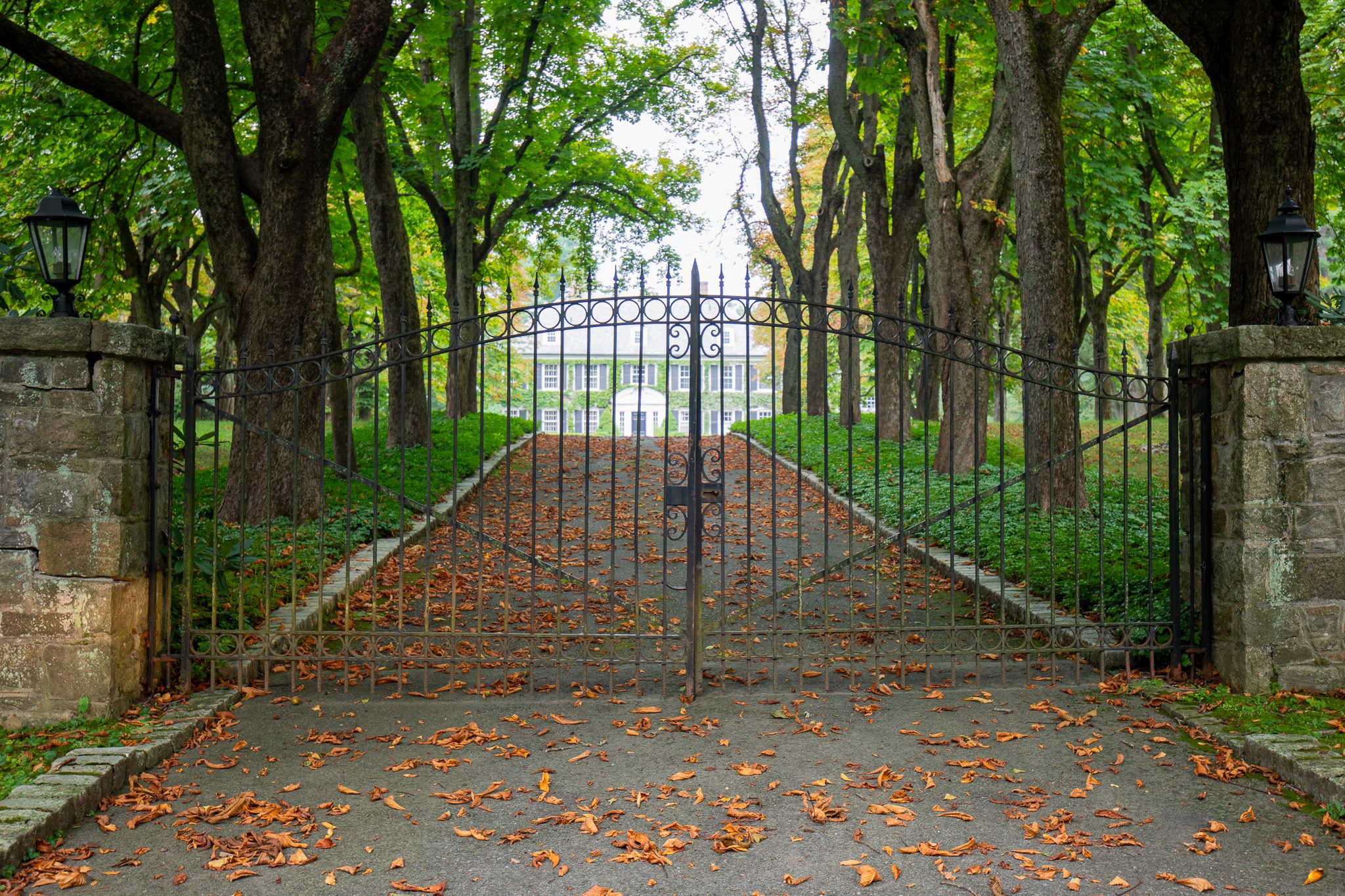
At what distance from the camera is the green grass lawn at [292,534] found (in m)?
6.09

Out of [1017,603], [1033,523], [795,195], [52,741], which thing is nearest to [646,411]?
[795,195]

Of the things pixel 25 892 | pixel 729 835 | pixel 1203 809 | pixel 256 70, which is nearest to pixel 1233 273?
pixel 1203 809

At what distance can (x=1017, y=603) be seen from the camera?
7.57 m

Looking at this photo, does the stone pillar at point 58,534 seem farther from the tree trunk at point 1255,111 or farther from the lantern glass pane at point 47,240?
the tree trunk at point 1255,111

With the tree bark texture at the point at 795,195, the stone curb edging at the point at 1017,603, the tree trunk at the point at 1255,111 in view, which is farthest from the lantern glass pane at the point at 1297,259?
the tree bark texture at the point at 795,195

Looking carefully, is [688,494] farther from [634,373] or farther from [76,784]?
[634,373]

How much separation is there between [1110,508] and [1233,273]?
4.31m

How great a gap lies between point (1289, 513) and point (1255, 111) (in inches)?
105

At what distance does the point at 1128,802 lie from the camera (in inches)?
178

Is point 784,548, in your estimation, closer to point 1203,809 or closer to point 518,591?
point 518,591

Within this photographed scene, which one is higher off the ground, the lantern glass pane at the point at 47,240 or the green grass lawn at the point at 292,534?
the lantern glass pane at the point at 47,240

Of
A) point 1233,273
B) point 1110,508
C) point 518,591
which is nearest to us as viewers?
point 1233,273

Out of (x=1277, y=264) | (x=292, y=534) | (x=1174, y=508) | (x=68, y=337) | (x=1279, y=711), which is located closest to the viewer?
(x=68, y=337)

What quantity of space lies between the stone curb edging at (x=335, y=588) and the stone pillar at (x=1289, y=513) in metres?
3.87
